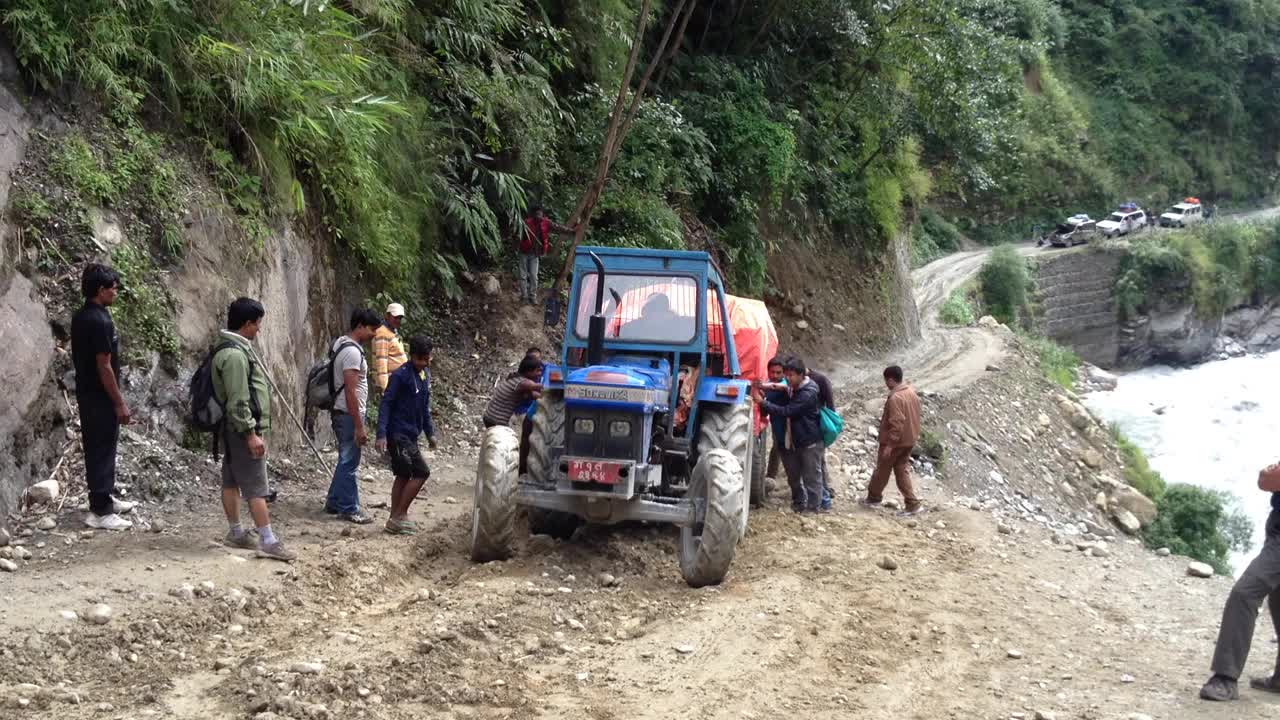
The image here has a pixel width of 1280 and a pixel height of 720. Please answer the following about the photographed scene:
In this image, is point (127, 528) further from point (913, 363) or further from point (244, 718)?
point (913, 363)

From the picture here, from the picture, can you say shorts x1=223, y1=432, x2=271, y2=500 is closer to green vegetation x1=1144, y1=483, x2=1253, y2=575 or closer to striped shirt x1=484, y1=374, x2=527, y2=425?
striped shirt x1=484, y1=374, x2=527, y2=425

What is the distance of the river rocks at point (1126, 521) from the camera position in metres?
17.9

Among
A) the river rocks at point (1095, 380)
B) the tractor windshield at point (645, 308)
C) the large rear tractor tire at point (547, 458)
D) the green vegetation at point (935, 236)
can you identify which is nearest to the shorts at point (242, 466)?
the large rear tractor tire at point (547, 458)

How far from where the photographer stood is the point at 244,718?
510 centimetres

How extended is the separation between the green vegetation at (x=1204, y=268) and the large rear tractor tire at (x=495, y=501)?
1553 inches

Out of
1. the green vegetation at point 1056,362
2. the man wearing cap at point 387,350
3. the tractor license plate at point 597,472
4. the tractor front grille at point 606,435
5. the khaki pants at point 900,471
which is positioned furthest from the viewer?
the green vegetation at point 1056,362

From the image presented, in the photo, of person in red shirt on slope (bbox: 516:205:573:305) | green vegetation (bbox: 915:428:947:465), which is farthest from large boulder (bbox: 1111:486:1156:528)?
person in red shirt on slope (bbox: 516:205:573:305)

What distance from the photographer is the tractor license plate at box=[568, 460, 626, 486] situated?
7.71 metres

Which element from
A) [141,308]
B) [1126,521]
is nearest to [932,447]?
[1126,521]

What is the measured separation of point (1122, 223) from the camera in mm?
46594

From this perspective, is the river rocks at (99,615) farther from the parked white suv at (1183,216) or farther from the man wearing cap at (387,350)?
the parked white suv at (1183,216)

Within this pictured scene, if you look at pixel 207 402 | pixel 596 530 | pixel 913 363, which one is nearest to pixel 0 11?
pixel 207 402

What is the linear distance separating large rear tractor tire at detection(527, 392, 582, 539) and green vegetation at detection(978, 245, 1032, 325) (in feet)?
106

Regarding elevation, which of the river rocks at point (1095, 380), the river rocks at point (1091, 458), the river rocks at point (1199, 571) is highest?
the river rocks at point (1095, 380)
